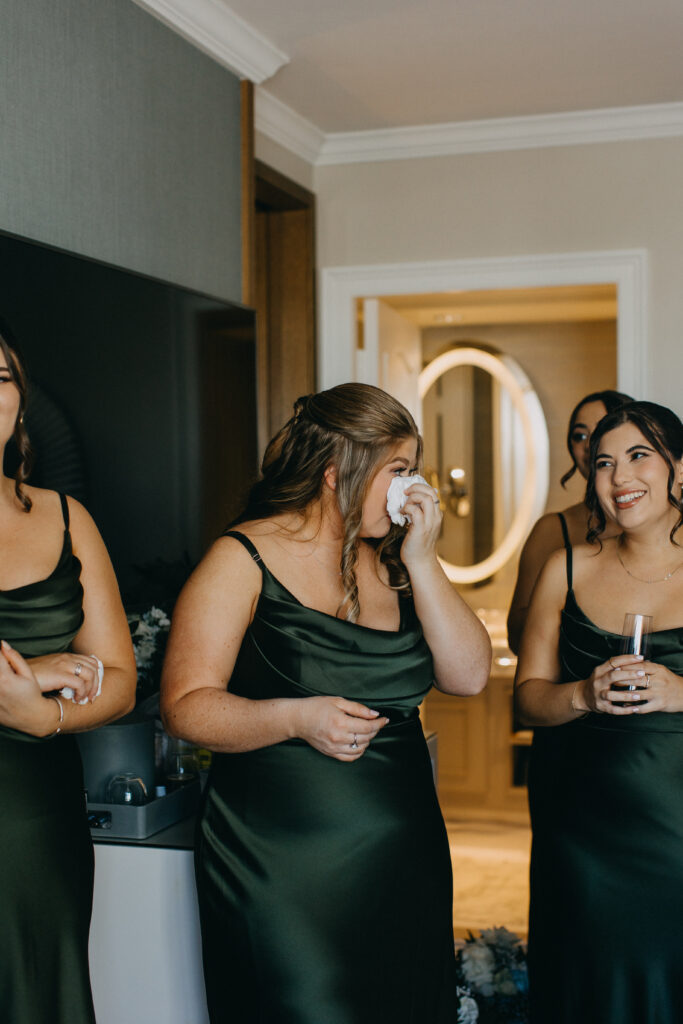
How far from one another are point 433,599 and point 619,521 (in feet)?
1.51

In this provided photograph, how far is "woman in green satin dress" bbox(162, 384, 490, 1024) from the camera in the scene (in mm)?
1682

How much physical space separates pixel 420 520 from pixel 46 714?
26.6 inches

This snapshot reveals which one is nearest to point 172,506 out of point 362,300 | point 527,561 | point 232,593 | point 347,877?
point 527,561

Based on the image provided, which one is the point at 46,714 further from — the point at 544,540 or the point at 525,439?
the point at 525,439

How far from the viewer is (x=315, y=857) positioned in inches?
67.3

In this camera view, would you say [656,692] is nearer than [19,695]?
No

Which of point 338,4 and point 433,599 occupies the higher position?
point 338,4

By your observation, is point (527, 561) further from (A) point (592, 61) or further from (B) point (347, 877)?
(A) point (592, 61)

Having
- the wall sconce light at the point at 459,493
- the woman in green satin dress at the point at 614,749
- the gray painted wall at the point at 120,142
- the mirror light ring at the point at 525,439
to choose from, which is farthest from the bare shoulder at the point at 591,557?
the wall sconce light at the point at 459,493

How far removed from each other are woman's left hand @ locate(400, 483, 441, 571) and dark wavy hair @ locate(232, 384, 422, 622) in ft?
0.28

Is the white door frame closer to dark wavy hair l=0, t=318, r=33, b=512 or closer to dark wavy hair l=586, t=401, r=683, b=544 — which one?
dark wavy hair l=586, t=401, r=683, b=544

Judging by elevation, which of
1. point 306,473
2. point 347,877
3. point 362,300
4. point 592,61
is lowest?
point 347,877

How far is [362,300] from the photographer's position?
436 centimetres

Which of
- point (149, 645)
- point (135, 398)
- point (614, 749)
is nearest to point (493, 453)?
point (135, 398)
